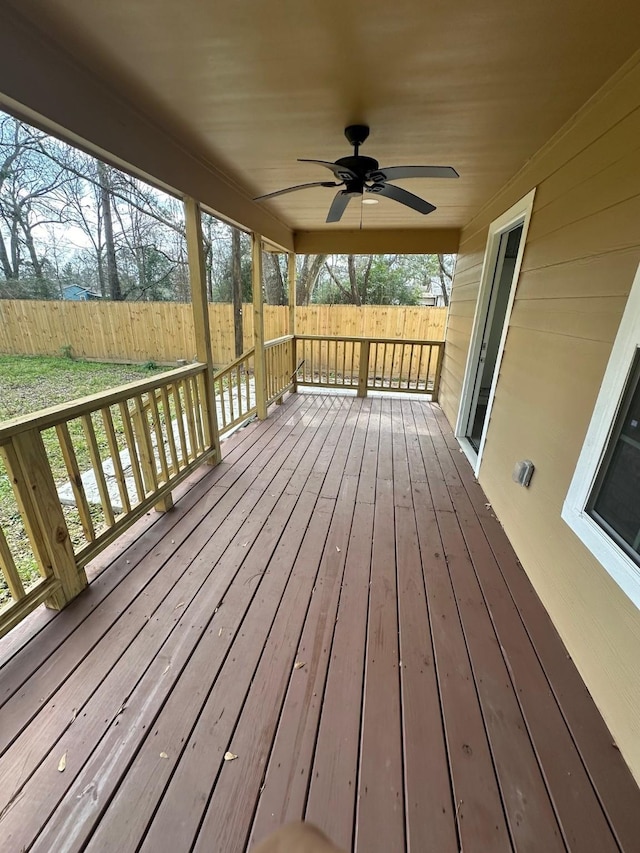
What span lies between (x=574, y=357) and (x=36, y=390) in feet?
9.26

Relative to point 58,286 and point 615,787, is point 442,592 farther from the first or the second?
point 58,286

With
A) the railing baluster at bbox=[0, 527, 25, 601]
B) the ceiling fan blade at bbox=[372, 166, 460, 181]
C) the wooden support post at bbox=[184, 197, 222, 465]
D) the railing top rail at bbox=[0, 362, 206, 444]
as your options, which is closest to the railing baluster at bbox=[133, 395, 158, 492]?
the railing top rail at bbox=[0, 362, 206, 444]

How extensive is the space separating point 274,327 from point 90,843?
5673 millimetres

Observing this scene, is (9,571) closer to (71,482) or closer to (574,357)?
(71,482)

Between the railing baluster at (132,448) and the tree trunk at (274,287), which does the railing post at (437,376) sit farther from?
the tree trunk at (274,287)

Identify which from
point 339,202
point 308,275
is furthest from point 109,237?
point 308,275

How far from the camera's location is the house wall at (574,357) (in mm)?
1244

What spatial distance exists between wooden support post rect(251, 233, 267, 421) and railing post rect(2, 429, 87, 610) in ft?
8.99

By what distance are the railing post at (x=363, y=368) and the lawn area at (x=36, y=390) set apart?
302cm

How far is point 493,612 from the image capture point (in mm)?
1625

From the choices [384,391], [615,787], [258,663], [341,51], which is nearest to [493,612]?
[615,787]

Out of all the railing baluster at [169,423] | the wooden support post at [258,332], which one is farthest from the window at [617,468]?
the wooden support post at [258,332]

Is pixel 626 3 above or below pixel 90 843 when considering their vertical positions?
above

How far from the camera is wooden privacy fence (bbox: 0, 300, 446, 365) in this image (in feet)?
6.16
